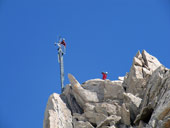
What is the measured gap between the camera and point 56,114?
5872 cm

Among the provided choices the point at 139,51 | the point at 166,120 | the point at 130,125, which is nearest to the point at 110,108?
the point at 130,125

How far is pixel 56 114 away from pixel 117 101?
28.4 feet

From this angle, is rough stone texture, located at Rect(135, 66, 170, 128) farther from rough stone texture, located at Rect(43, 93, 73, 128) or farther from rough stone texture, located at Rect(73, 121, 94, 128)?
rough stone texture, located at Rect(43, 93, 73, 128)

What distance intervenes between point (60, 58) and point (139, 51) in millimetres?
15163

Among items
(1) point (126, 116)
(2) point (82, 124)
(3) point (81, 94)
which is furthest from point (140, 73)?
(2) point (82, 124)

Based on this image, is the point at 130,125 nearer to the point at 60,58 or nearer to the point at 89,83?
the point at 89,83

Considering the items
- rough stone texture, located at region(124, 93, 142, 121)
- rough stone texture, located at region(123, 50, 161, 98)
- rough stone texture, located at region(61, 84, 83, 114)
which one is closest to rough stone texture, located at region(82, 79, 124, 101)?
rough stone texture, located at region(123, 50, 161, 98)

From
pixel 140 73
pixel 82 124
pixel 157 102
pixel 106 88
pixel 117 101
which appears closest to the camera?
pixel 157 102

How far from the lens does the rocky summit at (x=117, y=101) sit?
4953cm

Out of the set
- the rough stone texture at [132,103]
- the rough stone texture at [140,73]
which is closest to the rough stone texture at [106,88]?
the rough stone texture at [140,73]

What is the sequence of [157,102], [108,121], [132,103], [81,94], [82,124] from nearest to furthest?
1. [157,102]
2. [108,121]
3. [132,103]
4. [82,124]
5. [81,94]

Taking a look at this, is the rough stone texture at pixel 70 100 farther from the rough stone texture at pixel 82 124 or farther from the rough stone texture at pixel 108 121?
the rough stone texture at pixel 108 121

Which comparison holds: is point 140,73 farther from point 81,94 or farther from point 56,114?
point 56,114

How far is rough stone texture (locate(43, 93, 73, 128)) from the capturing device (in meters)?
57.3
